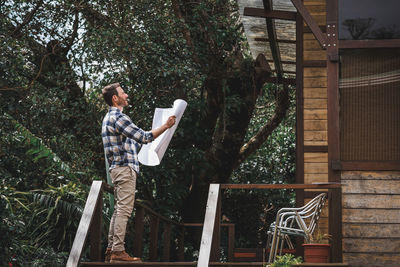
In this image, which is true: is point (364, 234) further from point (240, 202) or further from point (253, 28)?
point (240, 202)

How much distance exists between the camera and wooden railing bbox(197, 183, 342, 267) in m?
5.61

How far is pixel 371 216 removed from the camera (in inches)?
265

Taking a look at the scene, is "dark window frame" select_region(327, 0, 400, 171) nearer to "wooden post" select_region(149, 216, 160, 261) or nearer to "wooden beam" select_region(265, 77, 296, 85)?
"wooden post" select_region(149, 216, 160, 261)

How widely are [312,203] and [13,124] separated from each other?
174 inches

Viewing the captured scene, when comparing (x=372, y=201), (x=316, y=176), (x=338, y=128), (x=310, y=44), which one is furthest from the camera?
(x=310, y=44)

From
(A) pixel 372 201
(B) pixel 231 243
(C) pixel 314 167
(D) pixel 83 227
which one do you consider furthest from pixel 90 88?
(A) pixel 372 201

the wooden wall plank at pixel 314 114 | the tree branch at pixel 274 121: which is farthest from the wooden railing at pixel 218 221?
the tree branch at pixel 274 121

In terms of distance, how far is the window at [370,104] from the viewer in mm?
6895

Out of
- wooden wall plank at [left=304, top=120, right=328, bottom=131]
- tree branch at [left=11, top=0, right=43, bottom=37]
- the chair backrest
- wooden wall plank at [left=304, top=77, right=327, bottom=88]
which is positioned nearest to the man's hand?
the chair backrest

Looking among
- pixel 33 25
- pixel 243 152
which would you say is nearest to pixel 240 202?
pixel 243 152

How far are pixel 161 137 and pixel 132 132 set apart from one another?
0.29 meters

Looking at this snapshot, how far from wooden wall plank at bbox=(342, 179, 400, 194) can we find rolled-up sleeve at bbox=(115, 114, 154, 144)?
2229mm

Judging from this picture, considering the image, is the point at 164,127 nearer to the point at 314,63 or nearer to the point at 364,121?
the point at 364,121

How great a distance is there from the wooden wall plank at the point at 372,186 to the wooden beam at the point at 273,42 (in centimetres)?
309
